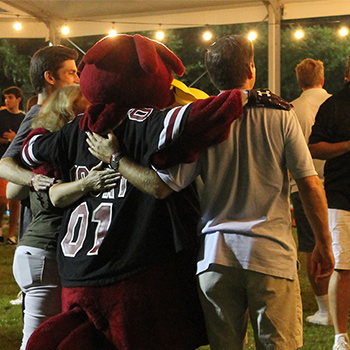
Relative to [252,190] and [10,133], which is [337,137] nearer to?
[252,190]

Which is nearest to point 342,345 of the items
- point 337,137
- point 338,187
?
point 338,187

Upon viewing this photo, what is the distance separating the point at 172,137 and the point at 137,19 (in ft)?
24.8

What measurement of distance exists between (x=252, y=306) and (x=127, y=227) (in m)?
0.56

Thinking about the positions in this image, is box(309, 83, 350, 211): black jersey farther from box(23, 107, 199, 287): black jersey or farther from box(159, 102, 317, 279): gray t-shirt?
box(23, 107, 199, 287): black jersey

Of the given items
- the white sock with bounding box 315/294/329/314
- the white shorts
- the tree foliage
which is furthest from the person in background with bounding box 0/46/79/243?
the tree foliage

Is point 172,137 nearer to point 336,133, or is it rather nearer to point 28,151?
point 28,151

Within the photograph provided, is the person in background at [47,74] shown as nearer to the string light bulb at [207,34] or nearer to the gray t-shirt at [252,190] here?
the gray t-shirt at [252,190]

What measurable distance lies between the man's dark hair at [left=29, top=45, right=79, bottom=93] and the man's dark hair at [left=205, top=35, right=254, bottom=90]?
0.99 m

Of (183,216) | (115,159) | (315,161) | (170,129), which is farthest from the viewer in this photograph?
(315,161)

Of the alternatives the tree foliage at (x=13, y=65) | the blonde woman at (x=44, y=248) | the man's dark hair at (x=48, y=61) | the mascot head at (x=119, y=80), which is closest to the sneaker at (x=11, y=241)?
the man's dark hair at (x=48, y=61)

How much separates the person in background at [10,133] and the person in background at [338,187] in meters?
5.18

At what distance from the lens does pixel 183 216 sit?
215 cm

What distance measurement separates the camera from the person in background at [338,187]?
11.4ft

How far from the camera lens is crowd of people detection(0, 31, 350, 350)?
1.98 metres
